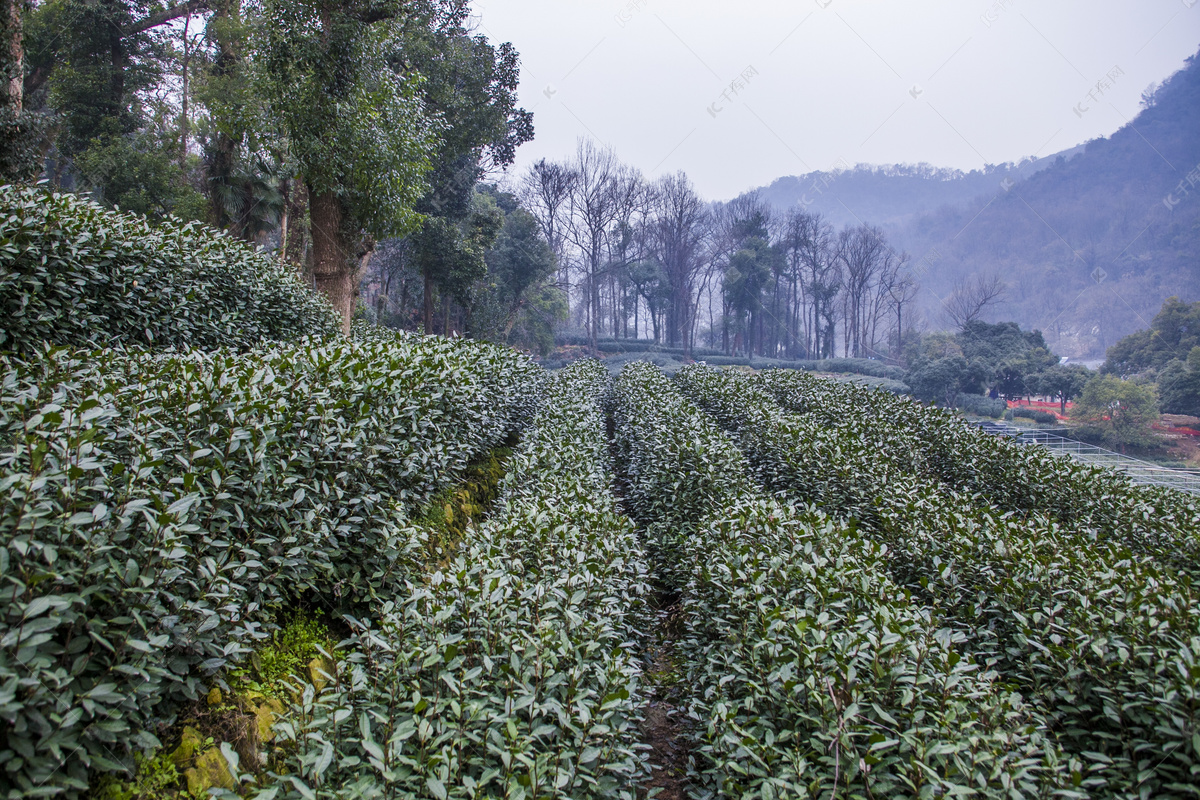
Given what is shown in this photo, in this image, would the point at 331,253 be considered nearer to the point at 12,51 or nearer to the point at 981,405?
the point at 12,51

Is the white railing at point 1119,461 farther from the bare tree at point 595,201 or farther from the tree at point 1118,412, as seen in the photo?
the bare tree at point 595,201

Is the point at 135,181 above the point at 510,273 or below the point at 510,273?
above

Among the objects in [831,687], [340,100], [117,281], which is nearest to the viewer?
[831,687]

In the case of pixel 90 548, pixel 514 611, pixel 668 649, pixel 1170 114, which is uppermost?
pixel 1170 114

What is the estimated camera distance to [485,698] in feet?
6.58

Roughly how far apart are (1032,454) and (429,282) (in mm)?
19861

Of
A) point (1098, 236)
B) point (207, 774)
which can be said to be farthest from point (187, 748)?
point (1098, 236)

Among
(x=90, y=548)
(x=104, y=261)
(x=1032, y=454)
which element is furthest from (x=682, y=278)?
(x=90, y=548)

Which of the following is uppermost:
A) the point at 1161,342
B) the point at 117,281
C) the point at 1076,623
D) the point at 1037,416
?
the point at 1161,342

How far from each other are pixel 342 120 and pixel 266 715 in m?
9.57

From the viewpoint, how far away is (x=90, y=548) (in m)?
1.67

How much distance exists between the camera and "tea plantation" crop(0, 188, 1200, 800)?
1682 mm

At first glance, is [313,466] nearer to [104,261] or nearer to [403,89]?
[104,261]

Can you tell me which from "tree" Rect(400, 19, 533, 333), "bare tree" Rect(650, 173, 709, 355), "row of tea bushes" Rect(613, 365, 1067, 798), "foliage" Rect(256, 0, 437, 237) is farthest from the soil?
"bare tree" Rect(650, 173, 709, 355)
